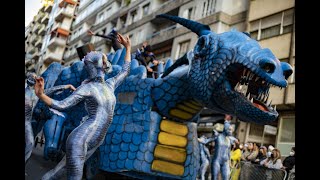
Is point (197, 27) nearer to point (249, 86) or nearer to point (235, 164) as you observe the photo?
point (249, 86)

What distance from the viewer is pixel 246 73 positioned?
9.21 ft

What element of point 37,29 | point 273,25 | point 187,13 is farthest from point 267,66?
point 187,13

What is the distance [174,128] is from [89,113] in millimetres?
869

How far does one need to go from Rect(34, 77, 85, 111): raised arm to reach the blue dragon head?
940 mm

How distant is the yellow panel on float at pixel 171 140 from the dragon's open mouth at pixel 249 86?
0.78 m

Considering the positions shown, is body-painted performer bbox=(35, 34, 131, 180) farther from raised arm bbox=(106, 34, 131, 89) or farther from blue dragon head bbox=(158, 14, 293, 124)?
blue dragon head bbox=(158, 14, 293, 124)

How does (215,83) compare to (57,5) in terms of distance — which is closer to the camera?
(215,83)

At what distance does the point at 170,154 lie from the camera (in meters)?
3.29

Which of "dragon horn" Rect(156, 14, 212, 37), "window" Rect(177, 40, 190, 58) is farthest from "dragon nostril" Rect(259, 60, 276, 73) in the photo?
"window" Rect(177, 40, 190, 58)

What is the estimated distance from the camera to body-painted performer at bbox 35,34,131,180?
8.59ft

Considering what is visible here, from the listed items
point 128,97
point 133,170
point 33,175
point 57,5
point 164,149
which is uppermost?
point 57,5
